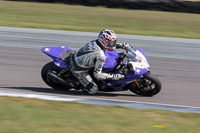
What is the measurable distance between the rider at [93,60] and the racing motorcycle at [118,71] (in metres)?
0.15

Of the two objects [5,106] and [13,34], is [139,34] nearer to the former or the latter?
[13,34]

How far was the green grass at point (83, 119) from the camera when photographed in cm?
529

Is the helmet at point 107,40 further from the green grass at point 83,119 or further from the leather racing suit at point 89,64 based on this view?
the green grass at point 83,119

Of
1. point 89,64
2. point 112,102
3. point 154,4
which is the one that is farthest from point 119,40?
point 154,4

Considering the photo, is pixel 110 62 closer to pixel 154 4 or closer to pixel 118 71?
pixel 118 71

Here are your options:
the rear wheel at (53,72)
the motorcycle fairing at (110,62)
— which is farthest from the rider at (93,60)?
the rear wheel at (53,72)

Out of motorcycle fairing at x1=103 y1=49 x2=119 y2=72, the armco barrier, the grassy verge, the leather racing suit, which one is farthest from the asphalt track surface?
the armco barrier

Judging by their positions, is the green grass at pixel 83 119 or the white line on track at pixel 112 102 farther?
the white line on track at pixel 112 102

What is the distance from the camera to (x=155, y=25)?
64.4ft

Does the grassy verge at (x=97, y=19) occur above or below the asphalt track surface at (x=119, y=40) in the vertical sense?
above

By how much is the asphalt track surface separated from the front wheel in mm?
130

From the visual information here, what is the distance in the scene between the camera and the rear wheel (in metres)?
7.86

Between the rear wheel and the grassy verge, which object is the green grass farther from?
the grassy verge

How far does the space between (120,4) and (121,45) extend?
16886 millimetres
